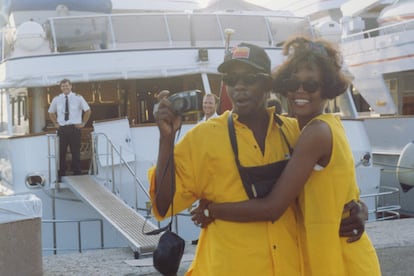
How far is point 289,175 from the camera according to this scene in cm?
238

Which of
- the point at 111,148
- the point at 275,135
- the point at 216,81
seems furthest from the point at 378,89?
the point at 275,135

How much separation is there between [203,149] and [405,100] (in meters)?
15.3

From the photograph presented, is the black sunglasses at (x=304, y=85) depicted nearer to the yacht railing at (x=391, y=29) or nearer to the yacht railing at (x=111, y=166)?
the yacht railing at (x=111, y=166)

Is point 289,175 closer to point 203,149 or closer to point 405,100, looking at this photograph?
point 203,149

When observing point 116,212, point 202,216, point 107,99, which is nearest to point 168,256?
point 202,216

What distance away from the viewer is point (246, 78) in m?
2.56

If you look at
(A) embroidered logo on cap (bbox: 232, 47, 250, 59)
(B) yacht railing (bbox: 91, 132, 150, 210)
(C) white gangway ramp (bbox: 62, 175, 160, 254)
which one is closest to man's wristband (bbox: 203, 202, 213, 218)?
(A) embroidered logo on cap (bbox: 232, 47, 250, 59)

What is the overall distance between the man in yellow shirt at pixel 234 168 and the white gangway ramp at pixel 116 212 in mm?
3712

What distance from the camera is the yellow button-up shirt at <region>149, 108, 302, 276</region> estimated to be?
2.44 m

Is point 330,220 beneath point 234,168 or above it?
beneath

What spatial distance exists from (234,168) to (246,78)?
37 cm

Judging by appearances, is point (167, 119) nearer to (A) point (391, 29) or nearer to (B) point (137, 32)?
(B) point (137, 32)

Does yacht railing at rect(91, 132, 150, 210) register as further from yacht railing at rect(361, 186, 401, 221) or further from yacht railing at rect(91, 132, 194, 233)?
yacht railing at rect(361, 186, 401, 221)

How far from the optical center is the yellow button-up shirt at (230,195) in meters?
2.44
